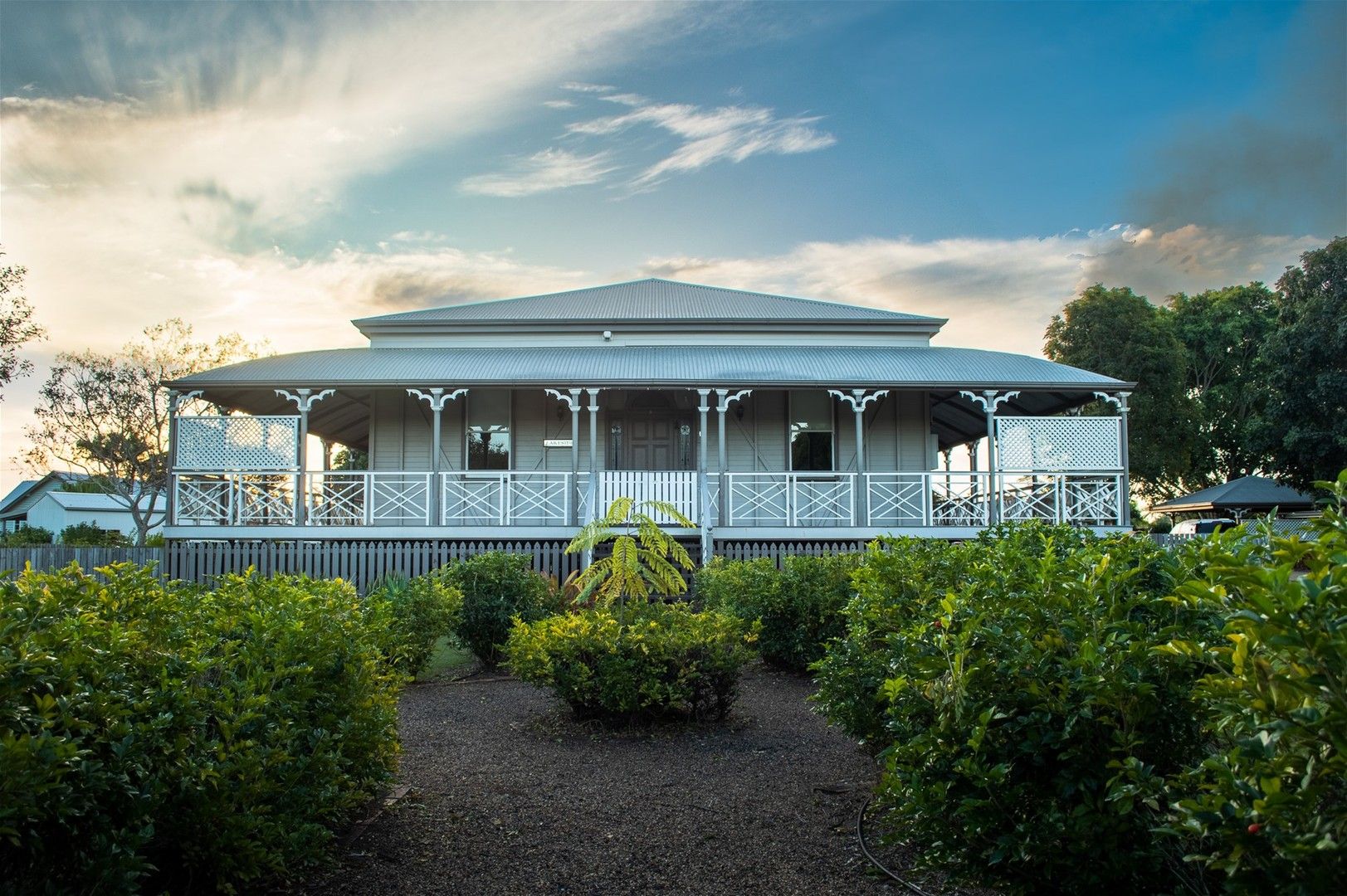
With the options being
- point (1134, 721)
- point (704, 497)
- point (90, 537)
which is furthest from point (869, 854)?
point (90, 537)

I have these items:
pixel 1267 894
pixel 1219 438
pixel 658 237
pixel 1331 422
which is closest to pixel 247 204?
pixel 658 237

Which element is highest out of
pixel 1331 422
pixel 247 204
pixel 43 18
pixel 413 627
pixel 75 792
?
pixel 43 18

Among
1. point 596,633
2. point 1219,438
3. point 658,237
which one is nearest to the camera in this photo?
point 596,633

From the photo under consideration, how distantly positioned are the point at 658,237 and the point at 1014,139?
1082 cm

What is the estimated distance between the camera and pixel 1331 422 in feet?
92.3

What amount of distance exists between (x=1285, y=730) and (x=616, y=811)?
14.7 ft

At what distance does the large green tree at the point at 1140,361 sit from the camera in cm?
3431

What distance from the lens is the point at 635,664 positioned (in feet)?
25.5

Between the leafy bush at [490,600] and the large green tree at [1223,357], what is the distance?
36981mm

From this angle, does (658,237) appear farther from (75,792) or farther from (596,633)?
(75,792)

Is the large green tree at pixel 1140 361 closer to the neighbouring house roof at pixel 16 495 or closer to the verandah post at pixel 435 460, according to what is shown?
the verandah post at pixel 435 460

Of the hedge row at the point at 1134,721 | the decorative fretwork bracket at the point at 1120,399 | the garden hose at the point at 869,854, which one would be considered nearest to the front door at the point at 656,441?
the decorative fretwork bracket at the point at 1120,399

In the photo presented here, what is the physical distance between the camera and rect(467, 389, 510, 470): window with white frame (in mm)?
21406

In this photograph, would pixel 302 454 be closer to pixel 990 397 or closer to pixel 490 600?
pixel 490 600
